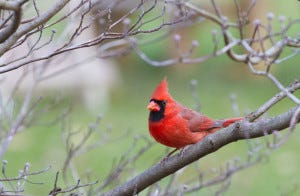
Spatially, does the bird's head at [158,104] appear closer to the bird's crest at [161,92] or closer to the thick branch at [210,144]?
the bird's crest at [161,92]

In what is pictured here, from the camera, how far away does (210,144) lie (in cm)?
268

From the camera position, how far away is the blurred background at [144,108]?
6.85 meters

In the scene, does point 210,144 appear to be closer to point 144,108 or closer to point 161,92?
point 161,92

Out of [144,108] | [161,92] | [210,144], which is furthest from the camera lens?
[144,108]

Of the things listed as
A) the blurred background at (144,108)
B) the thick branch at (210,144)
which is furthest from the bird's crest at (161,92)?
the blurred background at (144,108)

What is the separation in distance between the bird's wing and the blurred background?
2.31 m

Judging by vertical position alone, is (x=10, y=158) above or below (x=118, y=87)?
below

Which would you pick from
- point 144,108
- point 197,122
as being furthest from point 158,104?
point 144,108

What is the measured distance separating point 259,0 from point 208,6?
0.65 m

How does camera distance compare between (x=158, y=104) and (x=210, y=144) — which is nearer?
(x=210, y=144)

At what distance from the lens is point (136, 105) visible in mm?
9602

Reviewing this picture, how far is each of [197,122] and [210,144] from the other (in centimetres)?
87

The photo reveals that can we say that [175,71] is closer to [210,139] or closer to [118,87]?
[118,87]

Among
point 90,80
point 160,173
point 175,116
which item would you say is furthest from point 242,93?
point 160,173
